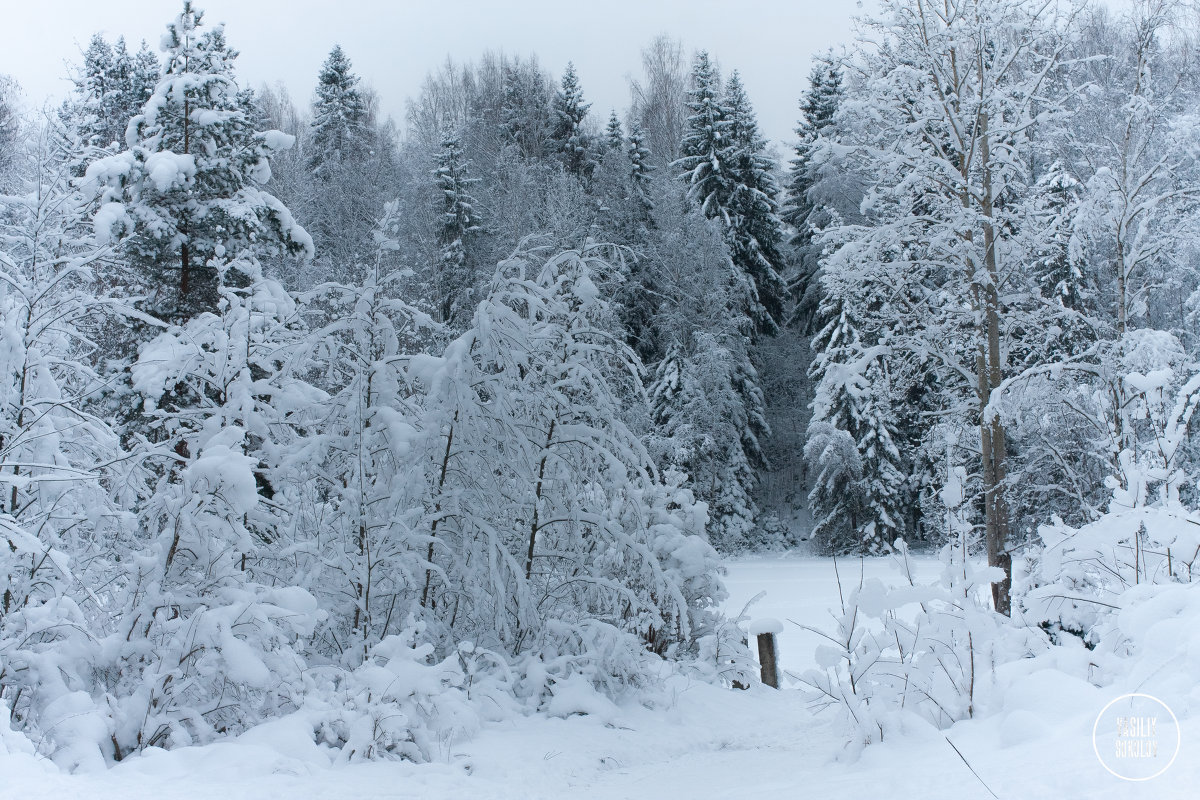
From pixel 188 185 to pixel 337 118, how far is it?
1208 inches

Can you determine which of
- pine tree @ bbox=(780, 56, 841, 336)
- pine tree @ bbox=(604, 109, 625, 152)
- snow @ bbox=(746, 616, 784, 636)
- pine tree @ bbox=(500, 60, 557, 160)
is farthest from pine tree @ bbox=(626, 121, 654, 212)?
snow @ bbox=(746, 616, 784, 636)

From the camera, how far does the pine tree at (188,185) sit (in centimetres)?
1194

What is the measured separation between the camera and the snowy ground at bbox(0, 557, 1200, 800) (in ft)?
8.87

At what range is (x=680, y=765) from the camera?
16.1 feet

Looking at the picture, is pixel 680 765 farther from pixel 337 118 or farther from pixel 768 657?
pixel 337 118

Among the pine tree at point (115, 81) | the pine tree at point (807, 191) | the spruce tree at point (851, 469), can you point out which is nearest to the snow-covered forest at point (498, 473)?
the spruce tree at point (851, 469)

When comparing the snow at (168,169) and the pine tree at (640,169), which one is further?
the pine tree at (640,169)

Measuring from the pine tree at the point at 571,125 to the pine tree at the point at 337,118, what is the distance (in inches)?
369

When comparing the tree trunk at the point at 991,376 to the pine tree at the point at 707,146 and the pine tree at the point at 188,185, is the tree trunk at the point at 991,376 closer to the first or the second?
the pine tree at the point at 188,185

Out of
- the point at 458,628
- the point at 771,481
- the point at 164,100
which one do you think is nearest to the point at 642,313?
the point at 771,481

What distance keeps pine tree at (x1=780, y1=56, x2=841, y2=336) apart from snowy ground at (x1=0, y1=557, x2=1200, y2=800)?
84.4ft

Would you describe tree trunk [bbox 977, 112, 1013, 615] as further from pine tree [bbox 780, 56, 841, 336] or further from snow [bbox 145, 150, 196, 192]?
pine tree [bbox 780, 56, 841, 336]

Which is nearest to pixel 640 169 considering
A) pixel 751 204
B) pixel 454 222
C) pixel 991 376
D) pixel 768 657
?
pixel 751 204

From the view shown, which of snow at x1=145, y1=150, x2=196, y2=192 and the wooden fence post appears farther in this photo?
snow at x1=145, y1=150, x2=196, y2=192
